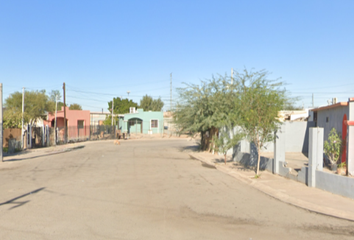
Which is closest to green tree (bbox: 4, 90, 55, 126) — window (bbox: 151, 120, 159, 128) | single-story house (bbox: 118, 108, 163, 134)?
single-story house (bbox: 118, 108, 163, 134)

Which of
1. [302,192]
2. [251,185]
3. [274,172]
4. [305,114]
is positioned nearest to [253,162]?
[274,172]

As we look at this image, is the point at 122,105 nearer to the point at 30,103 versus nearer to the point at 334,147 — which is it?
the point at 30,103

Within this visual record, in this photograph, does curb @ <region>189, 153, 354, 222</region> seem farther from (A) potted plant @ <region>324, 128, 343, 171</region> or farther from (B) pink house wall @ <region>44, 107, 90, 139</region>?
(B) pink house wall @ <region>44, 107, 90, 139</region>

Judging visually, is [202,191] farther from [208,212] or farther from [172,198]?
[208,212]

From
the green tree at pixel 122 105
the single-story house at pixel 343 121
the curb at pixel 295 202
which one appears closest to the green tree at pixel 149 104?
the green tree at pixel 122 105

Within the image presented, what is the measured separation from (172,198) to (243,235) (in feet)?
11.6

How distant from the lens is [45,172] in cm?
1530

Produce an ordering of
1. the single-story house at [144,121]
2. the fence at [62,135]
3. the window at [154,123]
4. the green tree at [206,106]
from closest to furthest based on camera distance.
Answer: the green tree at [206,106], the fence at [62,135], the single-story house at [144,121], the window at [154,123]

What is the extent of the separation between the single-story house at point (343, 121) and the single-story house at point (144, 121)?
3761cm

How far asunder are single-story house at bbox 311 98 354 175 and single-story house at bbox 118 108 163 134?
37.6m

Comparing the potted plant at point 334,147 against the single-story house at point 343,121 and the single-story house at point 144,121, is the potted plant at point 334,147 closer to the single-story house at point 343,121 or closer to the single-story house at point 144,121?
the single-story house at point 343,121

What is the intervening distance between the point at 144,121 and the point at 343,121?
4547cm

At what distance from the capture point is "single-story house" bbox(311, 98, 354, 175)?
1072 cm

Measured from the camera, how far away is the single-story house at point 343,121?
10.7m
